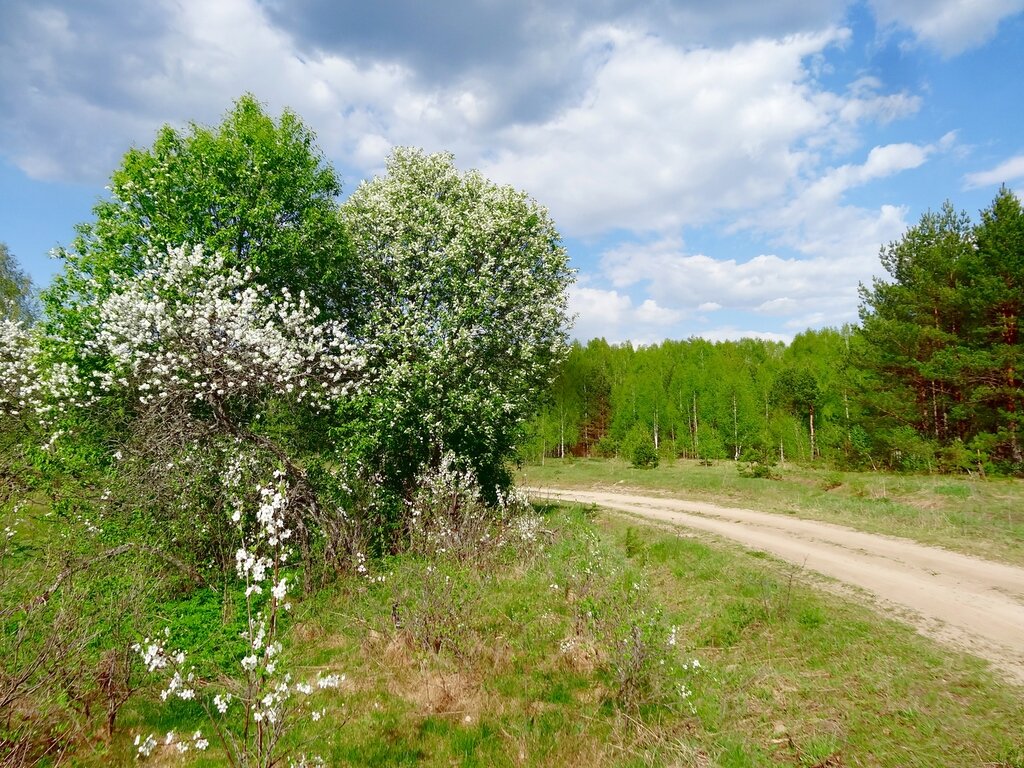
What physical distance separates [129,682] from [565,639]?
6668 mm

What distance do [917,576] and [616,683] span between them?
947 cm

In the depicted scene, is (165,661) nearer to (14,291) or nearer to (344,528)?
(344,528)

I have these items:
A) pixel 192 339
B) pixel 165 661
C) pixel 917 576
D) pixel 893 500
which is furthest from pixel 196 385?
pixel 893 500

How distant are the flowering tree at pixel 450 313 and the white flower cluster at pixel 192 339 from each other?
2479mm

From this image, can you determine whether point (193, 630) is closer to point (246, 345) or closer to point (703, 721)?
point (246, 345)

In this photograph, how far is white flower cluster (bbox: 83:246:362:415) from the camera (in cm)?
1265

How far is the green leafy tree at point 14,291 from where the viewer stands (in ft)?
135

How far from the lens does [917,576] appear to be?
1249 cm

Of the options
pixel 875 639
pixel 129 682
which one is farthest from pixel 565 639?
pixel 129 682

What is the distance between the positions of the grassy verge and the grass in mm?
8451

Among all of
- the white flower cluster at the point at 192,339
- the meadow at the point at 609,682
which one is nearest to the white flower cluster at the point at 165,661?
the meadow at the point at 609,682

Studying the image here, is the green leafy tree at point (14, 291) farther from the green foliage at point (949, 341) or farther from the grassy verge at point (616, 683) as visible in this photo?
the green foliage at point (949, 341)

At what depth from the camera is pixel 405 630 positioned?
8820mm

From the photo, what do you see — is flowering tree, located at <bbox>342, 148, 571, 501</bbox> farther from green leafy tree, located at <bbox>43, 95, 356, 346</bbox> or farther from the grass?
the grass
